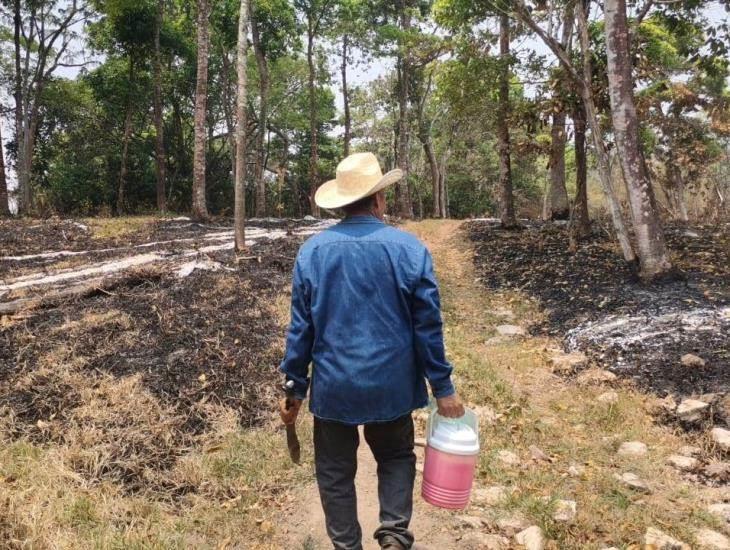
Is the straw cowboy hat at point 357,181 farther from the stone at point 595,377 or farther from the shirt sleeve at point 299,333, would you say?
the stone at point 595,377

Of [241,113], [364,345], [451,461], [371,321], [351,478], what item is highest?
[241,113]

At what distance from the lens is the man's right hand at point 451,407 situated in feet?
8.90

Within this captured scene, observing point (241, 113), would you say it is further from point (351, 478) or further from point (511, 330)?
point (351, 478)

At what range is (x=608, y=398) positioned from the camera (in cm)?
530

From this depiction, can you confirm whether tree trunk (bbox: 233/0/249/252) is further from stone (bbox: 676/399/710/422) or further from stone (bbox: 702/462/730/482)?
stone (bbox: 702/462/730/482)

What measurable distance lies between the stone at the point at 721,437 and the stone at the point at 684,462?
28 centimetres

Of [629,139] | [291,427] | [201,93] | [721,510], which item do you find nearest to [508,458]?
[721,510]

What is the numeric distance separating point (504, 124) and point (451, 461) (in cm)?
1209

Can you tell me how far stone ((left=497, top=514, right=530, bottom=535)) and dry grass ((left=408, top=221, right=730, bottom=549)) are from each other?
0.05 m

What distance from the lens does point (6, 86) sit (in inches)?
946

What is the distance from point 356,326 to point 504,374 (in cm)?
395

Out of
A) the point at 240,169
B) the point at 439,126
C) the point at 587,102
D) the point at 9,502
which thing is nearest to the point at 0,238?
the point at 240,169

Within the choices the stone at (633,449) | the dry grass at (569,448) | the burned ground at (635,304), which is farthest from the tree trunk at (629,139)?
the stone at (633,449)

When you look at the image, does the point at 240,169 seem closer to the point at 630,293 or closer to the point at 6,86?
the point at 630,293
